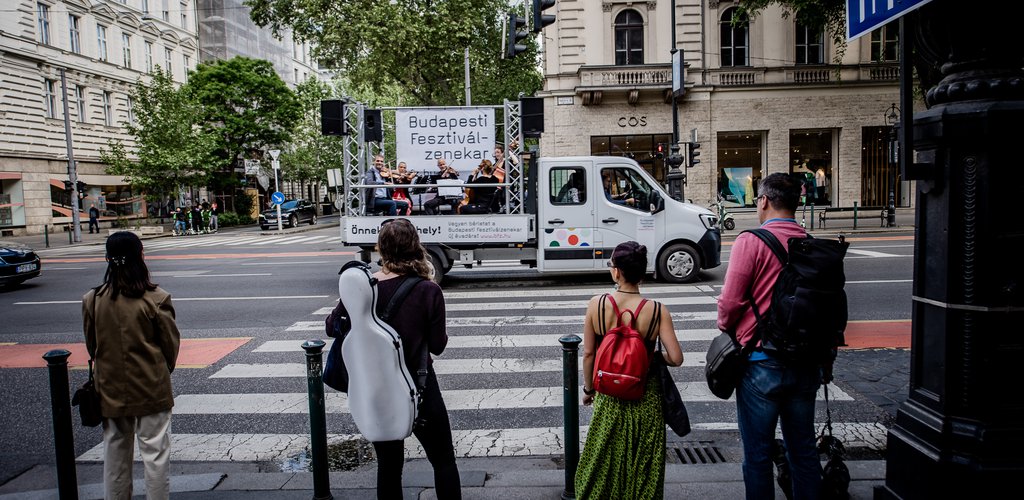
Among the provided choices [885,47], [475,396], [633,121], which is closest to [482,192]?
[475,396]

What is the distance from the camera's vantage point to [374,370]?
3.13m

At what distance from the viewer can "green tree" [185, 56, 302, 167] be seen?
41062 millimetres

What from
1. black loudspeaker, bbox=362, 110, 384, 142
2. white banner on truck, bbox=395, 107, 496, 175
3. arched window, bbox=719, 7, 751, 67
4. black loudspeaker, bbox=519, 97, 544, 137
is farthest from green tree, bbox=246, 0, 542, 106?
black loudspeaker, bbox=519, 97, 544, 137

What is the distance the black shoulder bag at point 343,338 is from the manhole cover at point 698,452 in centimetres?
217

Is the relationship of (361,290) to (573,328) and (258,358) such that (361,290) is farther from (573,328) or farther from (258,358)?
(573,328)

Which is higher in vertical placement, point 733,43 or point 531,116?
point 733,43

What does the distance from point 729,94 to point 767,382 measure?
2701 centimetres

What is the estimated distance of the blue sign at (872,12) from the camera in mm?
2936

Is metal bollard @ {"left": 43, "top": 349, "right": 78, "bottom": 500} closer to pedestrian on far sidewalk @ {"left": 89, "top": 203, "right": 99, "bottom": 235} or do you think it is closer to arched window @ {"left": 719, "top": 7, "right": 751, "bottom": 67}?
arched window @ {"left": 719, "top": 7, "right": 751, "bottom": 67}

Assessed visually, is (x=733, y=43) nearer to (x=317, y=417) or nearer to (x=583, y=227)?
(x=583, y=227)

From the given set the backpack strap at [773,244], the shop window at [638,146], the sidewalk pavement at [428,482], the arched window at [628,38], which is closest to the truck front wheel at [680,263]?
the sidewalk pavement at [428,482]

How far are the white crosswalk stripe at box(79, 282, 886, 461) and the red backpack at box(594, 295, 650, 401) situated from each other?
192cm

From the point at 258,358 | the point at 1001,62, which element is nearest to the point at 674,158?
the point at 258,358

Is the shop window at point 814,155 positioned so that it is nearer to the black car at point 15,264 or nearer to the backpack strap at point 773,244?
the black car at point 15,264
